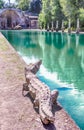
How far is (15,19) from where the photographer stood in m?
75.7

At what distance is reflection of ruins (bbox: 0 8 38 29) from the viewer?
244 ft

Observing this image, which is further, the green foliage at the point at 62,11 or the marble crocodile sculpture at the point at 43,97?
the green foliage at the point at 62,11

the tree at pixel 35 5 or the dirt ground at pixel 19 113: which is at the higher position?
the tree at pixel 35 5

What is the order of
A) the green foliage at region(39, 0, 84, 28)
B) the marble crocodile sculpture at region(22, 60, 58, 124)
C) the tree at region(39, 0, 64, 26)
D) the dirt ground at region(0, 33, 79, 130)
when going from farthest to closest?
the tree at region(39, 0, 64, 26) → the green foliage at region(39, 0, 84, 28) → the dirt ground at region(0, 33, 79, 130) → the marble crocodile sculpture at region(22, 60, 58, 124)

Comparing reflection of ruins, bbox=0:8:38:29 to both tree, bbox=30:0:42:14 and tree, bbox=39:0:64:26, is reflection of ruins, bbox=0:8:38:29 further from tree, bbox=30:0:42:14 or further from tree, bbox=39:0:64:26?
tree, bbox=39:0:64:26

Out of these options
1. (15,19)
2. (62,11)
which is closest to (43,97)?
(62,11)

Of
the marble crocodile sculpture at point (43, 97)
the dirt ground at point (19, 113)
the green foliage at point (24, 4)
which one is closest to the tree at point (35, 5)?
the green foliage at point (24, 4)

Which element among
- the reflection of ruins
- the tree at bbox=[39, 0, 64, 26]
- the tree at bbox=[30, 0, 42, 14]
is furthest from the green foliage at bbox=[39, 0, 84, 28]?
the tree at bbox=[30, 0, 42, 14]

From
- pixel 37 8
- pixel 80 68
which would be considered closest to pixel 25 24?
pixel 37 8

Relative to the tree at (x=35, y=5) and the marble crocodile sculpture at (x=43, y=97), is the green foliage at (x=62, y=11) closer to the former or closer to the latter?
the tree at (x=35, y=5)

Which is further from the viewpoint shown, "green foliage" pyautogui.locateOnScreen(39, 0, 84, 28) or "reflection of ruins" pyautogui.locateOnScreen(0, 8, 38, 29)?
"reflection of ruins" pyautogui.locateOnScreen(0, 8, 38, 29)

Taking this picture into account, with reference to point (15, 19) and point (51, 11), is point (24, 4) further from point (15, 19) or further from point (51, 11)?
point (51, 11)

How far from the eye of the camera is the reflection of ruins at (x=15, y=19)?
244ft

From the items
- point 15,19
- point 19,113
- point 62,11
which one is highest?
point 62,11
